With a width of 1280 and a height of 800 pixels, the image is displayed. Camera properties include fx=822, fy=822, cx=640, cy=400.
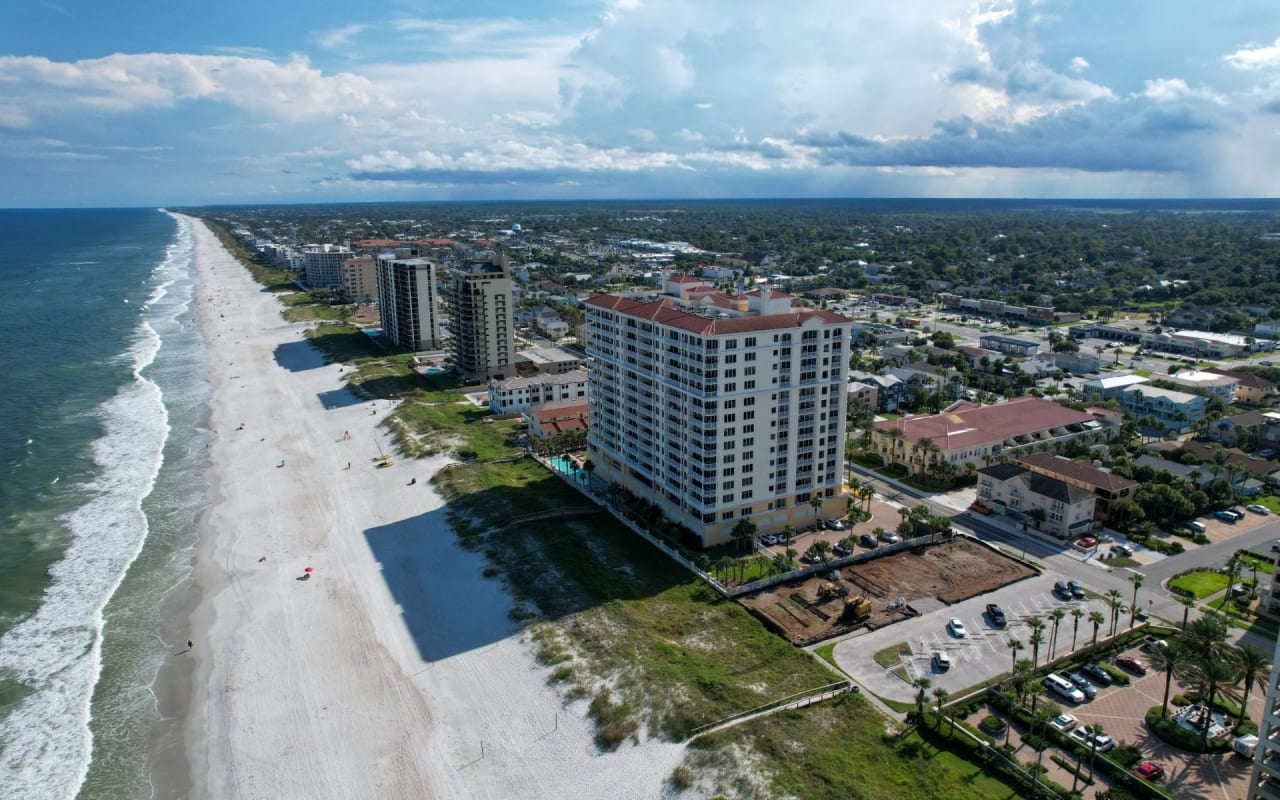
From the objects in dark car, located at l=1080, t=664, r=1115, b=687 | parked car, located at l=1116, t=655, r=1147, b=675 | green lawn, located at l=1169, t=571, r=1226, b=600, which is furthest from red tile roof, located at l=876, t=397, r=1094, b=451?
dark car, located at l=1080, t=664, r=1115, b=687

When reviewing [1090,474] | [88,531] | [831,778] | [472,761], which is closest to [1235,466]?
[1090,474]

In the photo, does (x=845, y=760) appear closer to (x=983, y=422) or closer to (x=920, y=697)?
(x=920, y=697)

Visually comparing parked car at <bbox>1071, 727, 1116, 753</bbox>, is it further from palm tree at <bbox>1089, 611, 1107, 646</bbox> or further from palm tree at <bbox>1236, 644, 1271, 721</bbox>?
palm tree at <bbox>1089, 611, 1107, 646</bbox>

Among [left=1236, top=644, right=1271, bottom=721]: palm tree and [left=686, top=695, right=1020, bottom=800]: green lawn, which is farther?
[left=1236, top=644, right=1271, bottom=721]: palm tree

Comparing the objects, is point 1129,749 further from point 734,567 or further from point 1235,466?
point 1235,466

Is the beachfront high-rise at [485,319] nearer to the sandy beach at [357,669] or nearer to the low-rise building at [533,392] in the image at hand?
the low-rise building at [533,392]

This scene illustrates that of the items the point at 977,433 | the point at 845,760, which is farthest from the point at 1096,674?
the point at 977,433
